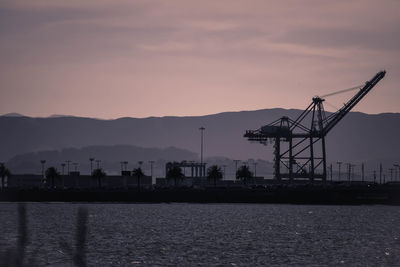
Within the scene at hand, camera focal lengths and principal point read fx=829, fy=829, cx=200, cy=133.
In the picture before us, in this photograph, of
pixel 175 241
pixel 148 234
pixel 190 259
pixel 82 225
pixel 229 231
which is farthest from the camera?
pixel 229 231

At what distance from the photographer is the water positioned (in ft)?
264

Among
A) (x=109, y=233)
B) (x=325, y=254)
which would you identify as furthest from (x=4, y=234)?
(x=325, y=254)

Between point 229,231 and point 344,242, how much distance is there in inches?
887

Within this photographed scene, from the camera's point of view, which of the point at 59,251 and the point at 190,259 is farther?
the point at 59,251

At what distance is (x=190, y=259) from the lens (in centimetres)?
8062

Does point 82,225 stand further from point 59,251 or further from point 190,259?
point 59,251

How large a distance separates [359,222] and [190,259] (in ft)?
246

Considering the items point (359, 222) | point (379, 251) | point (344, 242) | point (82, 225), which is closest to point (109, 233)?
point (344, 242)

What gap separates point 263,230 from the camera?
124188 mm

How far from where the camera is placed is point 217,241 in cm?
10288

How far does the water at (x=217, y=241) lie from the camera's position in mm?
80438

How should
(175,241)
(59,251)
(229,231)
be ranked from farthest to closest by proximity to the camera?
1. (229,231)
2. (175,241)
3. (59,251)

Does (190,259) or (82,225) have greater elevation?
(82,225)

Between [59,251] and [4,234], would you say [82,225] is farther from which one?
[4,234]
